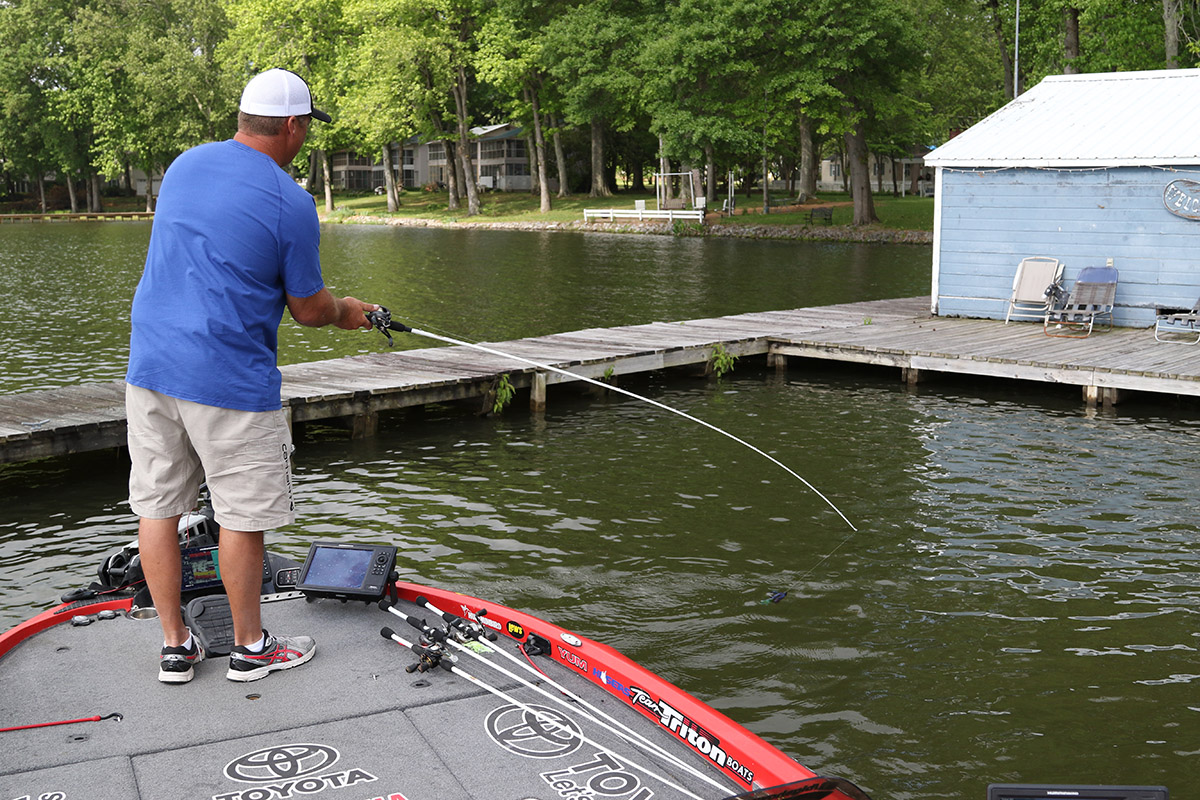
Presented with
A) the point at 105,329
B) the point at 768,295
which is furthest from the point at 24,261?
the point at 768,295

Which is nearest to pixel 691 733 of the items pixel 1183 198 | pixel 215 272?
pixel 215 272

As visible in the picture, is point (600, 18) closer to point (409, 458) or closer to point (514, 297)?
point (514, 297)

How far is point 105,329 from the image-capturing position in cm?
2059

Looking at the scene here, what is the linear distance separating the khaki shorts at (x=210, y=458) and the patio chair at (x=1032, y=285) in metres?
14.3

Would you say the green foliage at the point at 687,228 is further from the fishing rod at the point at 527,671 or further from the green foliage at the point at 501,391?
the fishing rod at the point at 527,671

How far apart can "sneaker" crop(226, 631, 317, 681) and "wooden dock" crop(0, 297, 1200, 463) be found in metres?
6.49

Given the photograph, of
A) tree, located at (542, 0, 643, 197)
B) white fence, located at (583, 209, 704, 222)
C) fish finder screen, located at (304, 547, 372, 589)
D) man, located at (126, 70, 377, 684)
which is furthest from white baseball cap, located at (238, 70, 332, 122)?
tree, located at (542, 0, 643, 197)

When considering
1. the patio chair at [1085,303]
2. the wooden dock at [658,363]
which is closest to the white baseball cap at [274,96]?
the wooden dock at [658,363]

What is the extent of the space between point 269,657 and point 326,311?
1457 mm

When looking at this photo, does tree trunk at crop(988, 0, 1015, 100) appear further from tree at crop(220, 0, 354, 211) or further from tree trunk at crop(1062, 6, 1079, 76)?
tree at crop(220, 0, 354, 211)

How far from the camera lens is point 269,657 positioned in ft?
15.9

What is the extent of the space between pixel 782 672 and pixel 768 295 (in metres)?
19.0

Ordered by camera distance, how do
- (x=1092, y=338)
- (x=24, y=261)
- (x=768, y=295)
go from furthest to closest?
(x=24, y=261), (x=768, y=295), (x=1092, y=338)

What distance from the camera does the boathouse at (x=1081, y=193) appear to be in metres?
15.9
